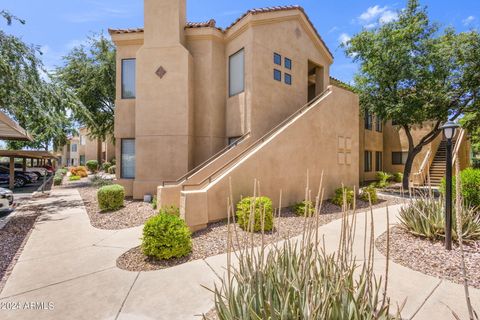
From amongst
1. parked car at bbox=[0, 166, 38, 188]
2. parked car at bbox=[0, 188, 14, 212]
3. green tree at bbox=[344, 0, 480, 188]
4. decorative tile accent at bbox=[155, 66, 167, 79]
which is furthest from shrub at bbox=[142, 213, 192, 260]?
parked car at bbox=[0, 166, 38, 188]

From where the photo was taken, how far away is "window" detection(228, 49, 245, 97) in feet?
38.5

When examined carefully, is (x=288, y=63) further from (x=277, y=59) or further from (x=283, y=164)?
(x=283, y=164)

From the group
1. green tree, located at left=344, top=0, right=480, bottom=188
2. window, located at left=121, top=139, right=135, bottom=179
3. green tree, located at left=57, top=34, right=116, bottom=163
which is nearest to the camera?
window, located at left=121, top=139, right=135, bottom=179

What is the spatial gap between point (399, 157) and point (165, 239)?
25.0 metres

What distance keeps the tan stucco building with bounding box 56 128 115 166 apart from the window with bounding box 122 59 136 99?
15073 mm

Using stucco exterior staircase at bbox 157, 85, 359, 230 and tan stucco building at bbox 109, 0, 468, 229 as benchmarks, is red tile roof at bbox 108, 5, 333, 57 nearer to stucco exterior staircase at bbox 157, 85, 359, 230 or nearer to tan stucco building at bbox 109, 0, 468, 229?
tan stucco building at bbox 109, 0, 468, 229

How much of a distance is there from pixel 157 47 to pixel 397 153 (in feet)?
75.5

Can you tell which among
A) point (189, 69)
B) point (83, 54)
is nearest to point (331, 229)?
point (189, 69)

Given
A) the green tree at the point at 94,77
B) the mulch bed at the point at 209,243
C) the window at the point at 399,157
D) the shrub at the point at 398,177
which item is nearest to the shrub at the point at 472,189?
the mulch bed at the point at 209,243

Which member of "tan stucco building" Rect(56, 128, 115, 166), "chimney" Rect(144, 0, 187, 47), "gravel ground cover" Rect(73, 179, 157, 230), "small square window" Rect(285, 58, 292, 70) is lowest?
"gravel ground cover" Rect(73, 179, 157, 230)

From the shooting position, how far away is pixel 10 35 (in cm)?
1077

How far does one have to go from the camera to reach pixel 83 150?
52938 millimetres

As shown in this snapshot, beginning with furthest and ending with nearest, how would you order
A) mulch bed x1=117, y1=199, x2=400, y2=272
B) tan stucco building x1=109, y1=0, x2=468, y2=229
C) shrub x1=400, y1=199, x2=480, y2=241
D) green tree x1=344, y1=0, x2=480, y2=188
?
green tree x1=344, y1=0, x2=480, y2=188
tan stucco building x1=109, y1=0, x2=468, y2=229
shrub x1=400, y1=199, x2=480, y2=241
mulch bed x1=117, y1=199, x2=400, y2=272

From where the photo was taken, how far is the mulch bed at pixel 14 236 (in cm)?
527
